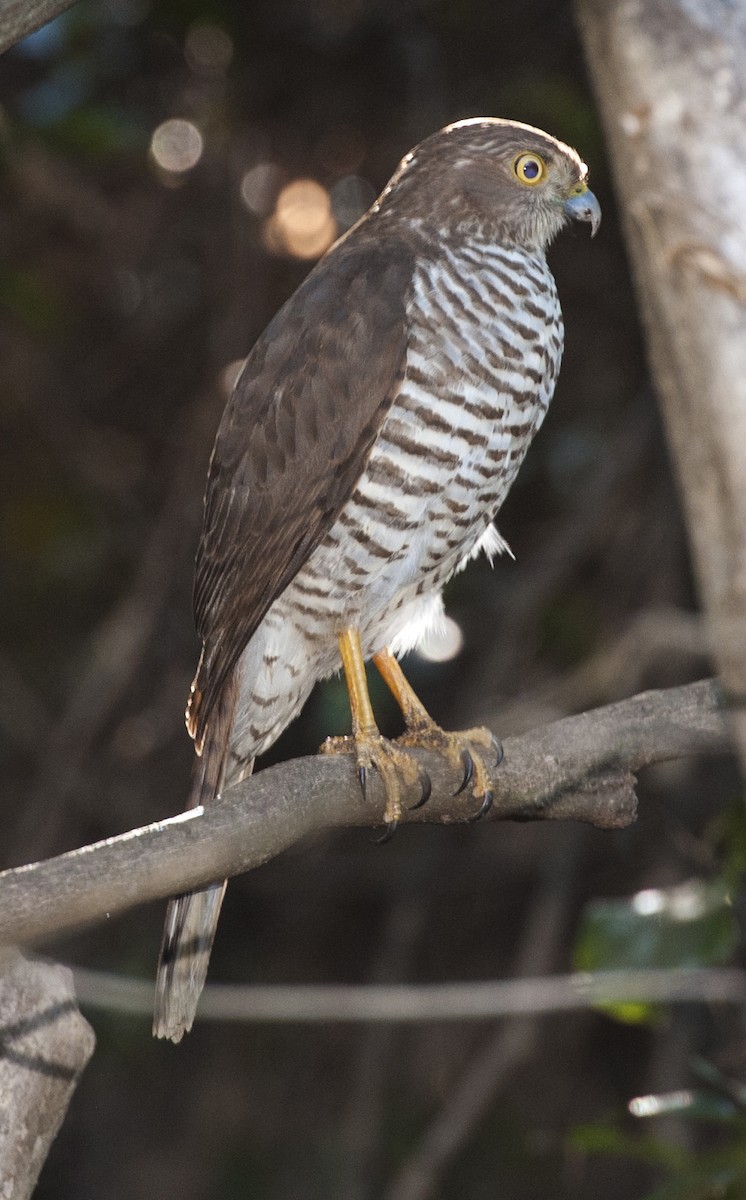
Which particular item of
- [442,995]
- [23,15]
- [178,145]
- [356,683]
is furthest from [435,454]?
[178,145]

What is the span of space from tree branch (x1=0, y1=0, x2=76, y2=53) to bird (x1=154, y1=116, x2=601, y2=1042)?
47.2 inches

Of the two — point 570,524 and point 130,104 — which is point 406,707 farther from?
point 130,104

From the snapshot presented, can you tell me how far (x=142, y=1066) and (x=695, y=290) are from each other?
4.95m

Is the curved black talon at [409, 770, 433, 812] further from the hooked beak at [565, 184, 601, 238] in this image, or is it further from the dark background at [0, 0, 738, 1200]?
the dark background at [0, 0, 738, 1200]

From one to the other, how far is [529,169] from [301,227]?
5.82 feet

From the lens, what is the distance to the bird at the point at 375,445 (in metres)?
2.82

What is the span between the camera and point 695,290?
0.93 m

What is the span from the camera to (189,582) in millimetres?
4941

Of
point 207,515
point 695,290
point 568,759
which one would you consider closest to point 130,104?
point 207,515

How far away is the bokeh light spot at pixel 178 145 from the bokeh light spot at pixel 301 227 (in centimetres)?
34

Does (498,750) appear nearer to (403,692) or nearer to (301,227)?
(403,692)

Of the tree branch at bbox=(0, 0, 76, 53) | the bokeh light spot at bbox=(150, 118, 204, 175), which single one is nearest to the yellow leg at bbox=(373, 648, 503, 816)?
the tree branch at bbox=(0, 0, 76, 53)

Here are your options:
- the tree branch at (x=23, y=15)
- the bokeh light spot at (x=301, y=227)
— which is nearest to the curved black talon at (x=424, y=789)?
the tree branch at (x=23, y=15)

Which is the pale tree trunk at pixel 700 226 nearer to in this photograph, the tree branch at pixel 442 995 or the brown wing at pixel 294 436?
the tree branch at pixel 442 995
